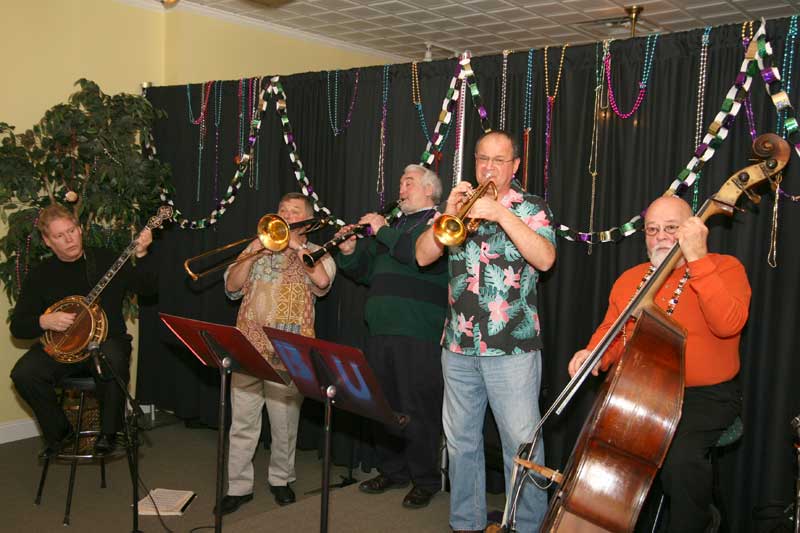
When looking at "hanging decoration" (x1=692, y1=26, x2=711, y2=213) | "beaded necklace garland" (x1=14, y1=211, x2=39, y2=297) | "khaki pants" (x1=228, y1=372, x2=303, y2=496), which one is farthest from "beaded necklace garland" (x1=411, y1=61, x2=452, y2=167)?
"beaded necklace garland" (x1=14, y1=211, x2=39, y2=297)

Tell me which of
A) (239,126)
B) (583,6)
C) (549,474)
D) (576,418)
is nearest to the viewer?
(549,474)

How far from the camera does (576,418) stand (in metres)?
3.71

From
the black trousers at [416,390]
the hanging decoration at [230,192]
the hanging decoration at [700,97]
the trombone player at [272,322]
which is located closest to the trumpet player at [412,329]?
the black trousers at [416,390]

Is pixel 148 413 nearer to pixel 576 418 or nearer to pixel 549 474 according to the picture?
pixel 576 418

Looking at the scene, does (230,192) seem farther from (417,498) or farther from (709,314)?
(709,314)

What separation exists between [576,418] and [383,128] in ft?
6.74

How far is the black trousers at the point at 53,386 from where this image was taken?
167 inches

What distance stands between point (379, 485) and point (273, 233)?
1521mm

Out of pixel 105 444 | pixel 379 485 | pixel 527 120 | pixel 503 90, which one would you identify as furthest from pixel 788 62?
pixel 105 444

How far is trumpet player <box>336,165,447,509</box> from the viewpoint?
3934 millimetres

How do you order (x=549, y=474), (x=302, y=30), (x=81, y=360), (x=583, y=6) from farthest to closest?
(x=302, y=30) < (x=583, y=6) < (x=81, y=360) < (x=549, y=474)

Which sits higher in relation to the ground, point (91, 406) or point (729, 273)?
point (729, 273)

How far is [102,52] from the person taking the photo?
5.61 meters

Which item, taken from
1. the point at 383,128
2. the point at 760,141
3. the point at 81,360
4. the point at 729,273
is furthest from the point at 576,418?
the point at 81,360
